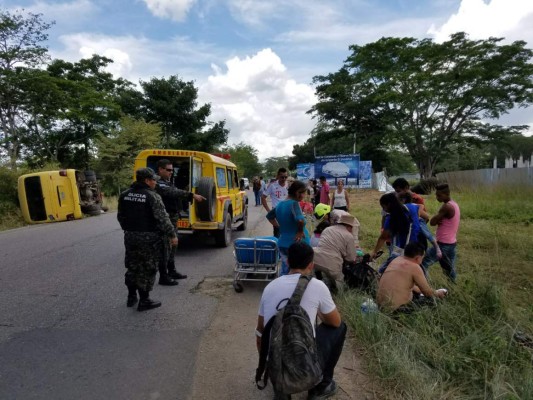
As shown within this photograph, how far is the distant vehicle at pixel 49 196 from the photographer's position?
45.3ft

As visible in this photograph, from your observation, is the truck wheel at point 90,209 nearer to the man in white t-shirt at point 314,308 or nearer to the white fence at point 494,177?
the man in white t-shirt at point 314,308

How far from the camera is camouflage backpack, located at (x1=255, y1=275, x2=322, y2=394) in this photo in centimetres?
237

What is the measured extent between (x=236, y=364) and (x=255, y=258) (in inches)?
85.4

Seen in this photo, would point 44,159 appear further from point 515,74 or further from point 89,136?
point 515,74

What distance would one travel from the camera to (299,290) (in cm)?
258

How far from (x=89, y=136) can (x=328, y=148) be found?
29400 mm

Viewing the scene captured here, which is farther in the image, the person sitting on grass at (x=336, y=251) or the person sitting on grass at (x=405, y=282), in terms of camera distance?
the person sitting on grass at (x=336, y=251)

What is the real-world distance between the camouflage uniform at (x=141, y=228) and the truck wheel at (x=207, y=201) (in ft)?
8.62

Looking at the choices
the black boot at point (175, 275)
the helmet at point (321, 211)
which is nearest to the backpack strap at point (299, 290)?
the helmet at point (321, 211)

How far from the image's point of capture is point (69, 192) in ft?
48.5

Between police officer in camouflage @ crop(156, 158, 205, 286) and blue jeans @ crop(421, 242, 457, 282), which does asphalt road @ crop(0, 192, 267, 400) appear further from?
blue jeans @ crop(421, 242, 457, 282)

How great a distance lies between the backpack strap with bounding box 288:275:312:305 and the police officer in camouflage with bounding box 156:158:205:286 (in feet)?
10.7

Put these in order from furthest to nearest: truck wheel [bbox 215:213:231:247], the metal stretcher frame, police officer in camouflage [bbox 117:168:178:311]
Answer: truck wheel [bbox 215:213:231:247] < the metal stretcher frame < police officer in camouflage [bbox 117:168:178:311]

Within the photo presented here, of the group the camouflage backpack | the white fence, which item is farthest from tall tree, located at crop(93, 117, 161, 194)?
the camouflage backpack
